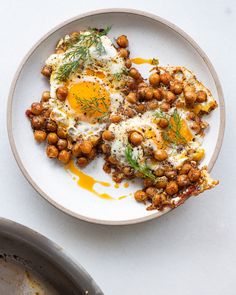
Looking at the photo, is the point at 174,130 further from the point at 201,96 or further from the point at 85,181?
the point at 85,181

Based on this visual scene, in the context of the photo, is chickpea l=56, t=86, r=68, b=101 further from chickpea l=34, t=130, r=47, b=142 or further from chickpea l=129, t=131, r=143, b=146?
chickpea l=129, t=131, r=143, b=146

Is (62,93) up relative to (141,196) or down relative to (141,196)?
up

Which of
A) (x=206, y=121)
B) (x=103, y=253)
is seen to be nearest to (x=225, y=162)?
(x=206, y=121)

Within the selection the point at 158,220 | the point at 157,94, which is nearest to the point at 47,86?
the point at 157,94

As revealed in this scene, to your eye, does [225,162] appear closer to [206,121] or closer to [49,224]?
[206,121]

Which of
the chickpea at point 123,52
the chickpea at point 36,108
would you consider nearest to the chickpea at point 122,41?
the chickpea at point 123,52

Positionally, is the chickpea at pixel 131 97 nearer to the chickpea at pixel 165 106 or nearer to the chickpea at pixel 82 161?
the chickpea at pixel 165 106
